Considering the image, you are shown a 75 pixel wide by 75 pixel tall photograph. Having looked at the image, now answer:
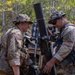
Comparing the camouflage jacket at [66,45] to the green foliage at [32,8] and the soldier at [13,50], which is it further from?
the green foliage at [32,8]

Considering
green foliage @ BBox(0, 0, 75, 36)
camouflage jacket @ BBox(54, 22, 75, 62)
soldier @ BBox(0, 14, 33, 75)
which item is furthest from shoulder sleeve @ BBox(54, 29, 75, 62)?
green foliage @ BBox(0, 0, 75, 36)

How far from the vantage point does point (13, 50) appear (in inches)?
163

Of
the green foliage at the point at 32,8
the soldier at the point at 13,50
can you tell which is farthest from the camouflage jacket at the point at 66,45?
the green foliage at the point at 32,8

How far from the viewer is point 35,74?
4641mm

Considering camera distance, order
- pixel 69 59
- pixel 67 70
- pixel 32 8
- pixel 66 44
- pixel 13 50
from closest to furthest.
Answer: pixel 13 50 → pixel 66 44 → pixel 69 59 → pixel 67 70 → pixel 32 8

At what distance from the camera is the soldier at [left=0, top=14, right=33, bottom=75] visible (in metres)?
4.14

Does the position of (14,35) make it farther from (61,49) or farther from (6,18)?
(6,18)

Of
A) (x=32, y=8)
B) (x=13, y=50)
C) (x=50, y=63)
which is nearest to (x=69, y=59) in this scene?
(x=50, y=63)

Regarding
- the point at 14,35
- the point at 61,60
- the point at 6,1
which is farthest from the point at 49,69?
the point at 6,1

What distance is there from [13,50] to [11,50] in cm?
3

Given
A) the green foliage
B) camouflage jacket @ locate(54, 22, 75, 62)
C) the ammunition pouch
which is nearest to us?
camouflage jacket @ locate(54, 22, 75, 62)

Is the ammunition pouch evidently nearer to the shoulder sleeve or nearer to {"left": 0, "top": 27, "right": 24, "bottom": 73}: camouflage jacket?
the shoulder sleeve

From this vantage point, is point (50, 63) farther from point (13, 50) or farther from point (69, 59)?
point (13, 50)

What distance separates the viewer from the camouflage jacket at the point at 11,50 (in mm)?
4137
